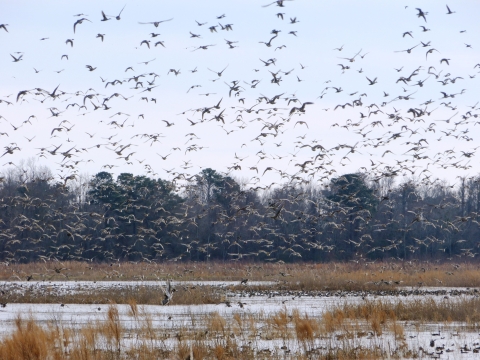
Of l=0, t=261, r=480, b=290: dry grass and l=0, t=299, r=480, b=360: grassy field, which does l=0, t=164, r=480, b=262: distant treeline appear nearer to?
l=0, t=261, r=480, b=290: dry grass

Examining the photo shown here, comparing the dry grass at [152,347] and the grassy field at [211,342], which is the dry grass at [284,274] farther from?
the dry grass at [152,347]

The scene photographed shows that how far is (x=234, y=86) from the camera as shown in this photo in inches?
944

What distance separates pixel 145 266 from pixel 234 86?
91.7 ft

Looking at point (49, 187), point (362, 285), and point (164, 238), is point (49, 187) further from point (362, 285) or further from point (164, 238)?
point (362, 285)

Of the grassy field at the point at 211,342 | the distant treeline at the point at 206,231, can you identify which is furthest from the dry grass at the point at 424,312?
the distant treeline at the point at 206,231

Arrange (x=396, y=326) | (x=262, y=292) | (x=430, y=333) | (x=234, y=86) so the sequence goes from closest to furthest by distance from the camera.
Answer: (x=396, y=326)
(x=430, y=333)
(x=234, y=86)
(x=262, y=292)

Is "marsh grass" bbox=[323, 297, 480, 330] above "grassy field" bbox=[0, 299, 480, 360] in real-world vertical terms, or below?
below

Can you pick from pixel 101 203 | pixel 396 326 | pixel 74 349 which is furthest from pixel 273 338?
pixel 101 203

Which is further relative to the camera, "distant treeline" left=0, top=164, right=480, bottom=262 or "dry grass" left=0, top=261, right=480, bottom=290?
"distant treeline" left=0, top=164, right=480, bottom=262

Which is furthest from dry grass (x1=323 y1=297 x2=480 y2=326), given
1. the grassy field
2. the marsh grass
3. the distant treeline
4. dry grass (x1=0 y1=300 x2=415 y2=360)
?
the distant treeline

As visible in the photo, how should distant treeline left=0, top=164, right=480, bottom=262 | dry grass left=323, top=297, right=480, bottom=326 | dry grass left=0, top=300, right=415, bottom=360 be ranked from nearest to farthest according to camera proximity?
dry grass left=0, top=300, right=415, bottom=360 → dry grass left=323, top=297, right=480, bottom=326 → distant treeline left=0, top=164, right=480, bottom=262

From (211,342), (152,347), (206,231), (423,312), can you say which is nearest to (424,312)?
(423,312)

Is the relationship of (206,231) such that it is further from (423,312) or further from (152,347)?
(152,347)

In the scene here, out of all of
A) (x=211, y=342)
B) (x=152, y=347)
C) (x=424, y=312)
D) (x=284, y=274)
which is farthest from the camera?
(x=284, y=274)
